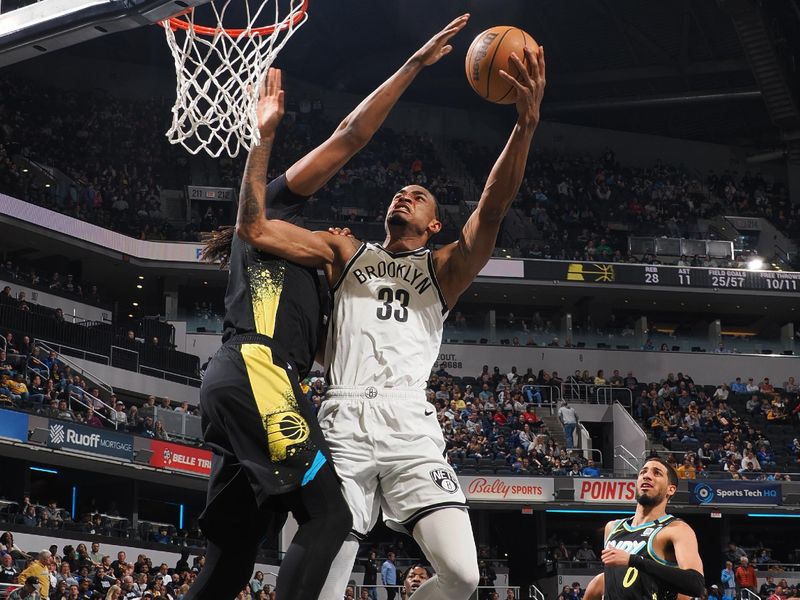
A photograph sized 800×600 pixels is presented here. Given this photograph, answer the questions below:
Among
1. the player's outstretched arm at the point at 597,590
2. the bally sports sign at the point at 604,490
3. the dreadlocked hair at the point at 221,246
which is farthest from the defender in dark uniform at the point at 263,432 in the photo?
the bally sports sign at the point at 604,490

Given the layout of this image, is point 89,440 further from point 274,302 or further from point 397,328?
point 274,302

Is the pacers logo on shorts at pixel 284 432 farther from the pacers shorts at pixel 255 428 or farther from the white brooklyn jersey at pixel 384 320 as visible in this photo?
the white brooklyn jersey at pixel 384 320

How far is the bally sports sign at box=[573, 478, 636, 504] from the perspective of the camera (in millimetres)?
25922

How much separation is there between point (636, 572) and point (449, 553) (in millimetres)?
2491

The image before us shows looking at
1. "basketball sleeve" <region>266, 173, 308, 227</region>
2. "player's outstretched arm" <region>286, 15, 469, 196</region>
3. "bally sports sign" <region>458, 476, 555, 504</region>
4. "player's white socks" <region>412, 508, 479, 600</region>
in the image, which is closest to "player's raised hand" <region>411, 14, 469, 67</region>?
"player's outstretched arm" <region>286, 15, 469, 196</region>

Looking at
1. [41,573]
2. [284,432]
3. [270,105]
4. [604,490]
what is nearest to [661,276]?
[604,490]

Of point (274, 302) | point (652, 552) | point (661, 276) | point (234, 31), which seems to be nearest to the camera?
point (274, 302)

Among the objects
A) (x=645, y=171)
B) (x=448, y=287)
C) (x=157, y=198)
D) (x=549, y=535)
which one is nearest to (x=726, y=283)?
(x=645, y=171)

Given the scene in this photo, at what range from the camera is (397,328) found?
5.05 meters

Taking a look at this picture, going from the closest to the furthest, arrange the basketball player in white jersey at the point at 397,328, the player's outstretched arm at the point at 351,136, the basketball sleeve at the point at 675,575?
the basketball player in white jersey at the point at 397,328
the player's outstretched arm at the point at 351,136
the basketball sleeve at the point at 675,575

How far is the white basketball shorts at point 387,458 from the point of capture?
186 inches

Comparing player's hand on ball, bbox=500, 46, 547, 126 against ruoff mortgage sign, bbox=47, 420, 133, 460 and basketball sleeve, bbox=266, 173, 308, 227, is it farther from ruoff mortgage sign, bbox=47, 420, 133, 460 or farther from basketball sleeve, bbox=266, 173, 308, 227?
ruoff mortgage sign, bbox=47, 420, 133, 460

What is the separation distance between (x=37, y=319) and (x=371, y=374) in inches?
857

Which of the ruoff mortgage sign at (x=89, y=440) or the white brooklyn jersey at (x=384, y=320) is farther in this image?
the ruoff mortgage sign at (x=89, y=440)
